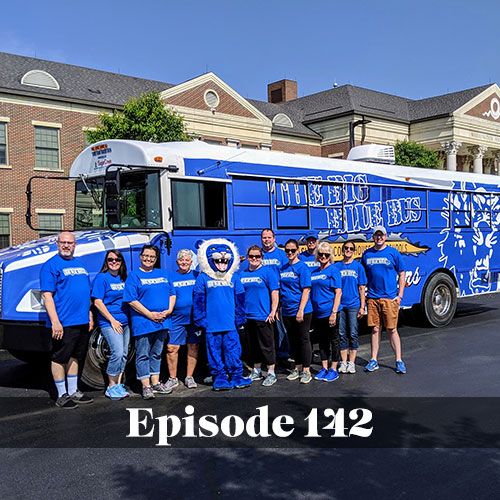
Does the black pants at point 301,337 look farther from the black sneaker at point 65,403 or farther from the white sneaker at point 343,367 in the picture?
the black sneaker at point 65,403

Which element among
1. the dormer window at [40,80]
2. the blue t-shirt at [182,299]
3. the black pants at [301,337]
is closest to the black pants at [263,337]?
the black pants at [301,337]

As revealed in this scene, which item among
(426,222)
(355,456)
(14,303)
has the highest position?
(426,222)

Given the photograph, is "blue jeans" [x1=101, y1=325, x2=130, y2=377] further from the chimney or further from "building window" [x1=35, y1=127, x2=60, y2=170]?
the chimney

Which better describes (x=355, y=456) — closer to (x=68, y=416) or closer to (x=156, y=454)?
(x=156, y=454)

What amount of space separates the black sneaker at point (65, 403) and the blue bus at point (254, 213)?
22.7 inches

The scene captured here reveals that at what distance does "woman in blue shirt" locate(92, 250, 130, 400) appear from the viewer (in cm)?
631

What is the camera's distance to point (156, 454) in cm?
478

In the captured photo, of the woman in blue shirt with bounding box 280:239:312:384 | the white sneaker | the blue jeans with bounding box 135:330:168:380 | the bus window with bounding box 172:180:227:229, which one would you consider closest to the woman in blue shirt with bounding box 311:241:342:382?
the woman in blue shirt with bounding box 280:239:312:384

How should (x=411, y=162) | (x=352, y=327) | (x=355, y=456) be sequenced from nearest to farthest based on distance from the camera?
(x=355, y=456) < (x=352, y=327) < (x=411, y=162)

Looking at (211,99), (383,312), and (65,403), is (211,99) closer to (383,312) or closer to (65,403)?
(383,312)

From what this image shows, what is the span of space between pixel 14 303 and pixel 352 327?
4.12 meters

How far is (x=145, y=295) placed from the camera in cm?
637

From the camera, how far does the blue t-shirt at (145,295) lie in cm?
633

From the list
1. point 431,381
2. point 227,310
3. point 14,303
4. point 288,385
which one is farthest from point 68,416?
point 431,381
